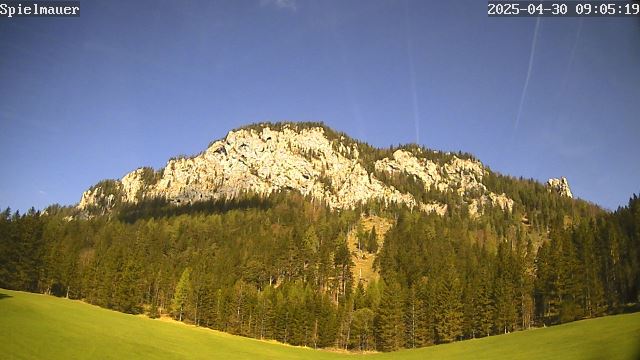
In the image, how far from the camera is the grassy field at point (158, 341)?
126 feet

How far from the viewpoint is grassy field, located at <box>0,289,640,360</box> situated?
38.5m

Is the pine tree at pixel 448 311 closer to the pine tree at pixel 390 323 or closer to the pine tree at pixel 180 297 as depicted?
the pine tree at pixel 390 323

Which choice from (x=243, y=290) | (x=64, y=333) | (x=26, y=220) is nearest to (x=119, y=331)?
(x=64, y=333)

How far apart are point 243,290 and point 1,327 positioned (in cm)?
7555

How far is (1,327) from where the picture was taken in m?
39.2

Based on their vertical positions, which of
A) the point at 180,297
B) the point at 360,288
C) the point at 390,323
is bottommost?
the point at 390,323

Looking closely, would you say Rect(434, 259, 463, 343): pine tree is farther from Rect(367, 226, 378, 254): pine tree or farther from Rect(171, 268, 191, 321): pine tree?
Rect(367, 226, 378, 254): pine tree

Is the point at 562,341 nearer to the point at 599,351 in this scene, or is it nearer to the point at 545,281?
the point at 599,351

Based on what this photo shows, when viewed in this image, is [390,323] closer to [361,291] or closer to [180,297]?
[361,291]

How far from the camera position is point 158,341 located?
5281 cm

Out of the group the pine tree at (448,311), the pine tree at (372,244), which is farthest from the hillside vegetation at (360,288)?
the pine tree at (372,244)

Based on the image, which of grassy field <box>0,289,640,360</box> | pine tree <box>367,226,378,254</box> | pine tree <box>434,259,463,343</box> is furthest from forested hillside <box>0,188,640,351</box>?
pine tree <box>367,226,378,254</box>

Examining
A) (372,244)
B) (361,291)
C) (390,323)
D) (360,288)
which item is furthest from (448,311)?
(372,244)

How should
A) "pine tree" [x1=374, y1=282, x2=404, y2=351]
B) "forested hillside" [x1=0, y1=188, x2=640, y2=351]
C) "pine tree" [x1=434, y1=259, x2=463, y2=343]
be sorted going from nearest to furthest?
"forested hillside" [x1=0, y1=188, x2=640, y2=351] → "pine tree" [x1=434, y1=259, x2=463, y2=343] → "pine tree" [x1=374, y1=282, x2=404, y2=351]
